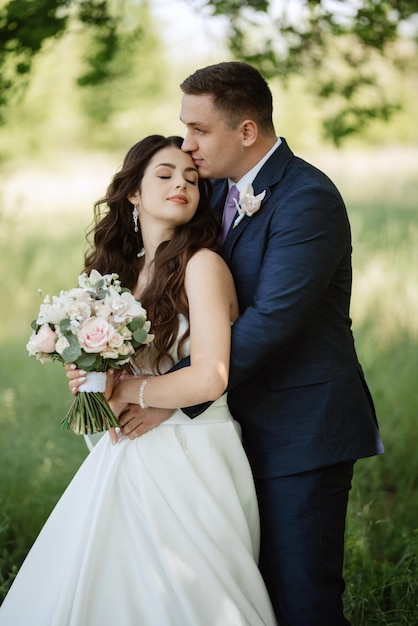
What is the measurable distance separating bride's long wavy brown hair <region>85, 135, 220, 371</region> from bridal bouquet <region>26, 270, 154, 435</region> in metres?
0.24

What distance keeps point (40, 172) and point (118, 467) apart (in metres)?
17.9

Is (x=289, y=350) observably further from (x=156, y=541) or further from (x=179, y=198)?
(x=156, y=541)

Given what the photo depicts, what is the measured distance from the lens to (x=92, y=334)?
277 cm

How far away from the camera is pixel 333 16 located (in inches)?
217

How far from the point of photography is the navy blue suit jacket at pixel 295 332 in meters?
3.00

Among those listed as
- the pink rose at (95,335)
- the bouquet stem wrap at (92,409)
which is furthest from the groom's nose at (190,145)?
the bouquet stem wrap at (92,409)

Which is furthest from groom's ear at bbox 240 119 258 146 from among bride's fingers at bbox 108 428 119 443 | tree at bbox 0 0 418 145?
tree at bbox 0 0 418 145

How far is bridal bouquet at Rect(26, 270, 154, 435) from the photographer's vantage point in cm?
279

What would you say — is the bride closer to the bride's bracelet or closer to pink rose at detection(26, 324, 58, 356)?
the bride's bracelet

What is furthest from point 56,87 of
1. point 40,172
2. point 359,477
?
point 359,477

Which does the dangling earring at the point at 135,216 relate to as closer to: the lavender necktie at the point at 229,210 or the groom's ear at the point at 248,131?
the lavender necktie at the point at 229,210

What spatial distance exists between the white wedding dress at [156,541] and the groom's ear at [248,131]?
1.13m

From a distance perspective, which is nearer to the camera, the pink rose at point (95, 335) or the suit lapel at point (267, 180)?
the pink rose at point (95, 335)

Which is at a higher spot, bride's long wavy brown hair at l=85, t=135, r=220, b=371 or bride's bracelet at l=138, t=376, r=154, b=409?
bride's long wavy brown hair at l=85, t=135, r=220, b=371
